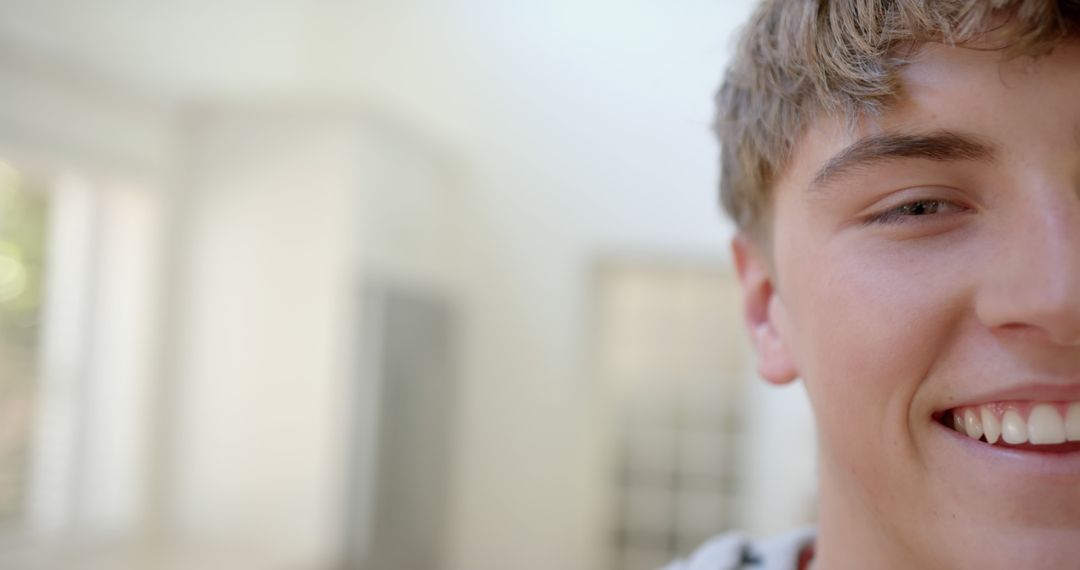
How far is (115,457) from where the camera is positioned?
415cm

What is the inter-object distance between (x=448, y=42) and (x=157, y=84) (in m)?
1.94

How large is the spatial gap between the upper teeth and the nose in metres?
0.05

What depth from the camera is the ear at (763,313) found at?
79 centimetres

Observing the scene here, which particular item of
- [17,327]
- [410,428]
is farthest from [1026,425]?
[410,428]

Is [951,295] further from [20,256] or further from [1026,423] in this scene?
[20,256]

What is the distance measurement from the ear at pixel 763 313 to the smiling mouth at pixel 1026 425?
181 mm

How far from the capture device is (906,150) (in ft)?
2.02

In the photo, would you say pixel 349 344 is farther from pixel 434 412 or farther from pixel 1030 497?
pixel 1030 497

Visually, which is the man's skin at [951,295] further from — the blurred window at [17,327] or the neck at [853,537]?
the blurred window at [17,327]

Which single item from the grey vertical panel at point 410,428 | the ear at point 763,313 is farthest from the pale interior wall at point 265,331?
the ear at point 763,313

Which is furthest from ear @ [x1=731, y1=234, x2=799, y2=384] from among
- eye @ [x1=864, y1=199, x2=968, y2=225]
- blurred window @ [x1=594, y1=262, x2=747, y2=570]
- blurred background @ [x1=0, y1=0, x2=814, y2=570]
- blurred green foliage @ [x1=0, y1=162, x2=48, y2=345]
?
blurred window @ [x1=594, y1=262, x2=747, y2=570]

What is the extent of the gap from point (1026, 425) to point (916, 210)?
0.51 feet

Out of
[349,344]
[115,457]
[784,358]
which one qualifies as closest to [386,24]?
[349,344]

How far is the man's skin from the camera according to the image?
57 cm
